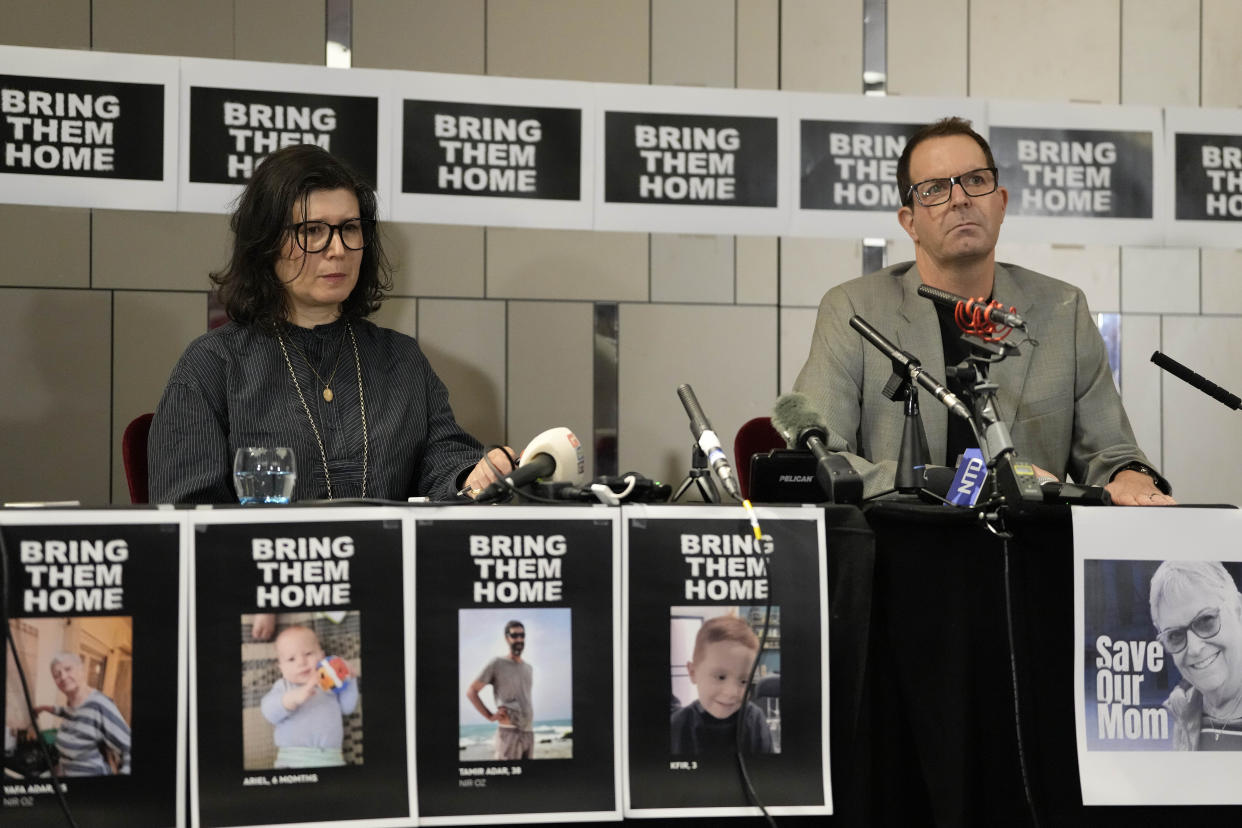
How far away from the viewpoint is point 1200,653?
1.56m

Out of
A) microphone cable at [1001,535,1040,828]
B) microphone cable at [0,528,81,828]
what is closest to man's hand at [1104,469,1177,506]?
microphone cable at [1001,535,1040,828]

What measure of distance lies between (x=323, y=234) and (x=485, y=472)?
25.5 inches

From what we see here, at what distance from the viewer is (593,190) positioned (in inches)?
129

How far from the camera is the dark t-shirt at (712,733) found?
1.47 meters

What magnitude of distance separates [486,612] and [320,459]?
0.93 m

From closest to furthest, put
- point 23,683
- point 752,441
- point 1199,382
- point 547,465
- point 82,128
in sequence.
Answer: point 23,683
point 547,465
point 1199,382
point 752,441
point 82,128

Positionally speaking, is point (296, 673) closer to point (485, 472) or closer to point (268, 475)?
point (268, 475)

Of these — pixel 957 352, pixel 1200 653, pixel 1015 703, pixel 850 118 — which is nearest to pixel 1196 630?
pixel 1200 653

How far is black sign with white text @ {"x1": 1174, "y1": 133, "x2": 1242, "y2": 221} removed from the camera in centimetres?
350

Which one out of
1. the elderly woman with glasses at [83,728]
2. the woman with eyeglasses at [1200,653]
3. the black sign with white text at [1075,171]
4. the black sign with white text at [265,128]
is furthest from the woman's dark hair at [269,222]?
the black sign with white text at [1075,171]

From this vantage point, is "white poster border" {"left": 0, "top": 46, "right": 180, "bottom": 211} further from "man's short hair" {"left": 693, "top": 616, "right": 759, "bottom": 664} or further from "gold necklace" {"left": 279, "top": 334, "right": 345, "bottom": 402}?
"man's short hair" {"left": 693, "top": 616, "right": 759, "bottom": 664}

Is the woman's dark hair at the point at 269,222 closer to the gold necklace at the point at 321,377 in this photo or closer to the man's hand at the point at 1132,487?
the gold necklace at the point at 321,377

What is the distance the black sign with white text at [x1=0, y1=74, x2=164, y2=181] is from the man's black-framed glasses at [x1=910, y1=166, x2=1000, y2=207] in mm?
1931

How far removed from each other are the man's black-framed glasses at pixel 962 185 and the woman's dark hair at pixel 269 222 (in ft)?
3.97
